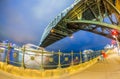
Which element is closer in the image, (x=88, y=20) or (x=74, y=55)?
(x=74, y=55)

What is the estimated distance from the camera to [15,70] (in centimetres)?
791

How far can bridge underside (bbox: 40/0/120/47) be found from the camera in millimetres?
17375

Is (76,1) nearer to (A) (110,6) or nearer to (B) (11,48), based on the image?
(A) (110,6)

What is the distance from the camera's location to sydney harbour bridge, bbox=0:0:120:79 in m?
8.20

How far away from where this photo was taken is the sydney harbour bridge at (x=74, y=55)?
820 cm

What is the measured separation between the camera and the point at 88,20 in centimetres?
1891

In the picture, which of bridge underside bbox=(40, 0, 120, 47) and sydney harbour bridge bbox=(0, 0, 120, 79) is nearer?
sydney harbour bridge bbox=(0, 0, 120, 79)

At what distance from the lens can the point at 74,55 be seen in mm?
11711

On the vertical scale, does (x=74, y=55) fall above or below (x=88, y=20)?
below

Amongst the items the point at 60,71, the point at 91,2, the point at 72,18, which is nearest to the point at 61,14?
the point at 72,18

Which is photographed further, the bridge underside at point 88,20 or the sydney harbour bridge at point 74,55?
the bridge underside at point 88,20

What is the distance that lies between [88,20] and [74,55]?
7.81m

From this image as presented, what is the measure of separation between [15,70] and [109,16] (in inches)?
496

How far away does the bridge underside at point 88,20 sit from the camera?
57.0 ft
